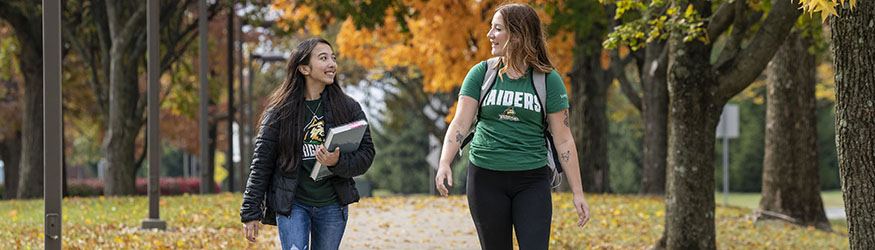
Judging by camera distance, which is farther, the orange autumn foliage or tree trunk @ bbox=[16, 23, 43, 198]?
tree trunk @ bbox=[16, 23, 43, 198]

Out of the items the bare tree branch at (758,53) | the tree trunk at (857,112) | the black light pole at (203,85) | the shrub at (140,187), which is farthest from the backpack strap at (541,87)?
the shrub at (140,187)

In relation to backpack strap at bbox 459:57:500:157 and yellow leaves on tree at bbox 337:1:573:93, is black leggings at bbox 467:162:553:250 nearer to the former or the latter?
backpack strap at bbox 459:57:500:157

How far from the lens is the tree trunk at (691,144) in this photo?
8.84 m

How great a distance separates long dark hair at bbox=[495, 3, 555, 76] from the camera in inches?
169

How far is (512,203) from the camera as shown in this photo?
435 centimetres

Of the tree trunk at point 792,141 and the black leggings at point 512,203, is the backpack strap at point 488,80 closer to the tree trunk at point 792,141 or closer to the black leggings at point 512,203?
the black leggings at point 512,203

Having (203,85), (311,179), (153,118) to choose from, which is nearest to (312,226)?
(311,179)

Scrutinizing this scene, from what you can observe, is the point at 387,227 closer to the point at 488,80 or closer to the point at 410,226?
the point at 410,226

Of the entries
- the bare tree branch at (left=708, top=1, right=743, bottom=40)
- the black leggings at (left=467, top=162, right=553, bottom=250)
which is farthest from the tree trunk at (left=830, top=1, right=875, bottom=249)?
the bare tree branch at (left=708, top=1, right=743, bottom=40)

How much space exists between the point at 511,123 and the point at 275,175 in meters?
1.10

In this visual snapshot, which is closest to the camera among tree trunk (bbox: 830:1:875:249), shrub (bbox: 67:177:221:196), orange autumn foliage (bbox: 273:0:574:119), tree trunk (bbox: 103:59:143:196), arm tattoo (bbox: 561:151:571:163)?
arm tattoo (bbox: 561:151:571:163)

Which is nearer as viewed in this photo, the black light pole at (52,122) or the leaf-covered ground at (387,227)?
the black light pole at (52,122)

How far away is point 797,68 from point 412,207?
6.15 m

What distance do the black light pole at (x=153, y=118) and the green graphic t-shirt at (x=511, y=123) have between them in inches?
265
